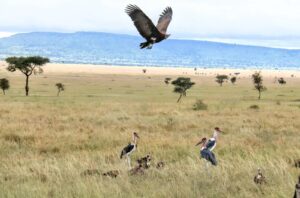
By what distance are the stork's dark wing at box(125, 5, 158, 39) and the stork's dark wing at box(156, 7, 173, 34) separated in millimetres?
244

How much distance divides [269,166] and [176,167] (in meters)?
1.87

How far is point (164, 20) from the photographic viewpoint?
24.0 ft

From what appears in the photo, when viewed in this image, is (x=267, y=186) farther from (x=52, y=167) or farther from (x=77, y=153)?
(x=77, y=153)

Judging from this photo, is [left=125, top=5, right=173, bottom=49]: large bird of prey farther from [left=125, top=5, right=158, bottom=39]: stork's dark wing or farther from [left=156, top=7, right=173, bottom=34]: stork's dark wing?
[left=156, top=7, right=173, bottom=34]: stork's dark wing

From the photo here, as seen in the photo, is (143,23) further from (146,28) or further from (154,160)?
(154,160)

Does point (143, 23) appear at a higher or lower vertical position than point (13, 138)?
higher

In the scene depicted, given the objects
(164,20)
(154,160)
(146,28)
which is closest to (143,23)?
(146,28)

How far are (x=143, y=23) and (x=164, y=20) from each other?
2.81 ft

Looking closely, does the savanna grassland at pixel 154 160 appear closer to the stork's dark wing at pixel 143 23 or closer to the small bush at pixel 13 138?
the small bush at pixel 13 138

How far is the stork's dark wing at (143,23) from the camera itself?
21.2ft

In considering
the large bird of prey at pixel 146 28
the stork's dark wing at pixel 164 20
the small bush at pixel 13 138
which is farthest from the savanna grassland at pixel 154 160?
the large bird of prey at pixel 146 28

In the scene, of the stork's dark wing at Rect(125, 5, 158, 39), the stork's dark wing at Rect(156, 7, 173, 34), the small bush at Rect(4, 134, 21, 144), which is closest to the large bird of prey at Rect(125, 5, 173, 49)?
the stork's dark wing at Rect(125, 5, 158, 39)

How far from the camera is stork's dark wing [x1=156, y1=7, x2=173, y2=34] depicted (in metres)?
6.96

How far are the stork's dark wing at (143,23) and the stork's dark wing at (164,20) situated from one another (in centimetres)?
24
